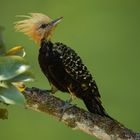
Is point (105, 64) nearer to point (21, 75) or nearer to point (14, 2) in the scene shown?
point (14, 2)

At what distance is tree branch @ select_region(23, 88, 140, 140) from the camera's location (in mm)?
1941

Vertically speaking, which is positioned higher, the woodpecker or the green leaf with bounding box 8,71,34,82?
the woodpecker

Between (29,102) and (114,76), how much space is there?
130 cm

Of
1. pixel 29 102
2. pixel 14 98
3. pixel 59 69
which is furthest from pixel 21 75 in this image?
pixel 59 69

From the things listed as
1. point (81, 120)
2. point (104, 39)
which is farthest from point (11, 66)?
Answer: point (104, 39)

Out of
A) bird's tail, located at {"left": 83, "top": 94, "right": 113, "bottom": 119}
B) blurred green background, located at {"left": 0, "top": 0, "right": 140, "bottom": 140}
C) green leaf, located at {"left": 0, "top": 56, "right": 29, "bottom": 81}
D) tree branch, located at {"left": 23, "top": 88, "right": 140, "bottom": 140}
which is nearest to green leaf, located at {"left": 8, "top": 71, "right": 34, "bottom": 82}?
green leaf, located at {"left": 0, "top": 56, "right": 29, "bottom": 81}

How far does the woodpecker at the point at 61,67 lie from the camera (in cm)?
226

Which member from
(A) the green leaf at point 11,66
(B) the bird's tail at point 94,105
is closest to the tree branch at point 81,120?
(B) the bird's tail at point 94,105

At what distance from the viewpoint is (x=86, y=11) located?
126 inches

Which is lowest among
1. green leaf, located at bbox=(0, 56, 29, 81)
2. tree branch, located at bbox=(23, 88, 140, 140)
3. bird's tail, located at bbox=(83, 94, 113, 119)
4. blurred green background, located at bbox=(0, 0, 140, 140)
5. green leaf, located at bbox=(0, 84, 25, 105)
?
green leaf, located at bbox=(0, 84, 25, 105)

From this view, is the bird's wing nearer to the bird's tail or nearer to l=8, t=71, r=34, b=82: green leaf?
the bird's tail

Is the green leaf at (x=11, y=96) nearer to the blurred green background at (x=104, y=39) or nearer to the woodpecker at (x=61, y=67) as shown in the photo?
the woodpecker at (x=61, y=67)

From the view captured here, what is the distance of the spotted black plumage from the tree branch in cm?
27

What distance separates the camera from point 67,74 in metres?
2.28
